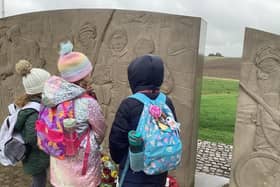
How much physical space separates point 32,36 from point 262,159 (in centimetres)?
356

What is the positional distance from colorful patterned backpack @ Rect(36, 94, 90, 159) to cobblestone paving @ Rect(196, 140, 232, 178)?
3488 millimetres

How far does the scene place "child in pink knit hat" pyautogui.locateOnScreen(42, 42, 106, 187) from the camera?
2.26 meters

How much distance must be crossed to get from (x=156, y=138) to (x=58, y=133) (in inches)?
27.7

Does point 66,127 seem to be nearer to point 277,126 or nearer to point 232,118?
point 277,126

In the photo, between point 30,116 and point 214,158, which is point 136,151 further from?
point 214,158

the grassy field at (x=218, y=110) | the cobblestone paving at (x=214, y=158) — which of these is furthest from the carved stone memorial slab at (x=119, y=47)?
the grassy field at (x=218, y=110)

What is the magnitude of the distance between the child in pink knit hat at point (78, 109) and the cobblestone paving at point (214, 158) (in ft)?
10.9

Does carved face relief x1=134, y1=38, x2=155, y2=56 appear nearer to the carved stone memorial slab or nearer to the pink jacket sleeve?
the carved stone memorial slab

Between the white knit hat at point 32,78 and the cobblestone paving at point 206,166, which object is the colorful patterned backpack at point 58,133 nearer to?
the white knit hat at point 32,78

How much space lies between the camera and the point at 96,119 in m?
2.29

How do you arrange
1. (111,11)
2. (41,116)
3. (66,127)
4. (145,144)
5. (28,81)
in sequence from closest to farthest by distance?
1. (145,144)
2. (66,127)
3. (41,116)
4. (28,81)
5. (111,11)

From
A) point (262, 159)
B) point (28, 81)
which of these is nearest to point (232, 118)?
point (262, 159)

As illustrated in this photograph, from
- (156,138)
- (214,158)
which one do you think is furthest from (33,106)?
(214,158)

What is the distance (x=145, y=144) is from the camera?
2.02m
